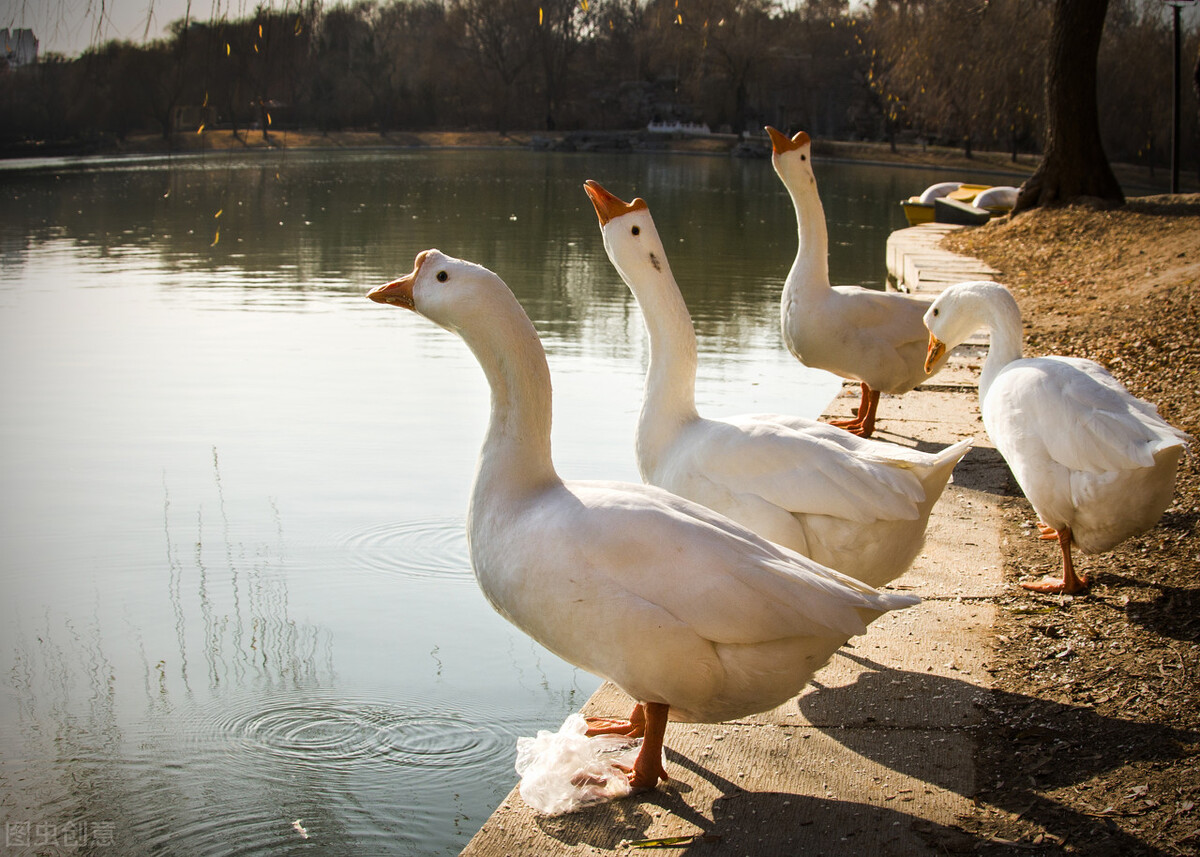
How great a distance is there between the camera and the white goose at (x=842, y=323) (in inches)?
244

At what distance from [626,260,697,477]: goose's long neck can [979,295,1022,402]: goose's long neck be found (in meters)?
1.43

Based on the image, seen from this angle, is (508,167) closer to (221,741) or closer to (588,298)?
(588,298)

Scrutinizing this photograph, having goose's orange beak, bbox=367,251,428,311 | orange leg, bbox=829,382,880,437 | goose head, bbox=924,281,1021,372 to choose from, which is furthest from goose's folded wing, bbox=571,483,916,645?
orange leg, bbox=829,382,880,437

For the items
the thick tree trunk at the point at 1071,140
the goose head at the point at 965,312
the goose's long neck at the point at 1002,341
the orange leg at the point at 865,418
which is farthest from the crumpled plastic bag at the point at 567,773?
the thick tree trunk at the point at 1071,140

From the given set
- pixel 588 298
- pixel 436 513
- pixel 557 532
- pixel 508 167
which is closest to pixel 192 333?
pixel 588 298

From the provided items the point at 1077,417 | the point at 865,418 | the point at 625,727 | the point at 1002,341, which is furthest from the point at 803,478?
the point at 865,418

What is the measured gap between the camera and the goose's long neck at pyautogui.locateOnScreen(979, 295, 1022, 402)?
464 centimetres

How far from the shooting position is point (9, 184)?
28.5m

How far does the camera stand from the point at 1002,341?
183 inches

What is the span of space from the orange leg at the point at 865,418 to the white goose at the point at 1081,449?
66.4 inches

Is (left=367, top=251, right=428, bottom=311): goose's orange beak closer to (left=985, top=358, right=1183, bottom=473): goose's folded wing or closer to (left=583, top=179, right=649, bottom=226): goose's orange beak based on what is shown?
(left=583, top=179, right=649, bottom=226): goose's orange beak

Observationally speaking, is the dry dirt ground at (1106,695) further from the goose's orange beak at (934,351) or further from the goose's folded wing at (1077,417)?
the goose's orange beak at (934,351)

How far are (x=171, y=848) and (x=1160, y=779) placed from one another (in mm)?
2803

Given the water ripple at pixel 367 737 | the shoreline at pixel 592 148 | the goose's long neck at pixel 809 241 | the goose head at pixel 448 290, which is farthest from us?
the shoreline at pixel 592 148
